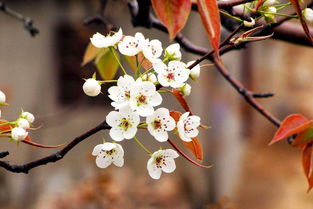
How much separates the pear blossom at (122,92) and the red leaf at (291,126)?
21 centimetres

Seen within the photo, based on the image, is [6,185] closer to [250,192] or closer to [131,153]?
[131,153]

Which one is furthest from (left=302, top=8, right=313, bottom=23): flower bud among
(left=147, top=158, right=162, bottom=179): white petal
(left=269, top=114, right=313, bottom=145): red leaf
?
(left=147, top=158, right=162, bottom=179): white petal

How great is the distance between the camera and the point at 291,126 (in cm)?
67

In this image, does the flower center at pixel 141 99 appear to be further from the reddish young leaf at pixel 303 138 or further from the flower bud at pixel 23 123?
the reddish young leaf at pixel 303 138

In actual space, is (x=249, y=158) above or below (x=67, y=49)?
below

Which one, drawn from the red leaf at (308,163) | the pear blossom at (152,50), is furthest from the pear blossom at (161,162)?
the red leaf at (308,163)

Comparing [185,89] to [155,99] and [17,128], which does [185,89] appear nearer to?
[155,99]

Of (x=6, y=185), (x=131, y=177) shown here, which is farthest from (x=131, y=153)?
(x=6, y=185)

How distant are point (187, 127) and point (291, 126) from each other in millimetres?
171

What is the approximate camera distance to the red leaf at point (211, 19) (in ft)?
1.48

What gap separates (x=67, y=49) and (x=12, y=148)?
654mm

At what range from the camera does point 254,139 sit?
2.65 m

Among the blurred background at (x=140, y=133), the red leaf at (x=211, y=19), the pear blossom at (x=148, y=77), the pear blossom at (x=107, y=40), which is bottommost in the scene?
the pear blossom at (x=148, y=77)

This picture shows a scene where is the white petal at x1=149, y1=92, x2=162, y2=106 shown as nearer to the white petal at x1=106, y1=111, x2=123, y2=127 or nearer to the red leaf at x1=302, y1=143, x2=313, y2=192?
the white petal at x1=106, y1=111, x2=123, y2=127
